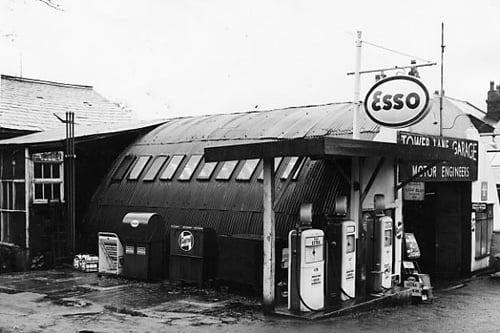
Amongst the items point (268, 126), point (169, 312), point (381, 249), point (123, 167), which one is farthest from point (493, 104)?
point (169, 312)

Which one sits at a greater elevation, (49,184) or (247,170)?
(247,170)

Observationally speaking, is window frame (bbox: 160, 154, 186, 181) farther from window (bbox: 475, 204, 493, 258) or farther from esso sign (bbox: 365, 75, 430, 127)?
window (bbox: 475, 204, 493, 258)

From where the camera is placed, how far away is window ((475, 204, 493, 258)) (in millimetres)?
20250

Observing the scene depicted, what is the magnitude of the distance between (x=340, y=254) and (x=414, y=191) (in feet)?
20.6

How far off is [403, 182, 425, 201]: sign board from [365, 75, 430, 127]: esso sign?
3.87 metres

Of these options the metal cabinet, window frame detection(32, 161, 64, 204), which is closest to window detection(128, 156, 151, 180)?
window frame detection(32, 161, 64, 204)

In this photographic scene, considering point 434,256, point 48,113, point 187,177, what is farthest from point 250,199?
point 48,113

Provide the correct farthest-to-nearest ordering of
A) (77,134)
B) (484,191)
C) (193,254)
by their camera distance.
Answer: (484,191) < (77,134) < (193,254)

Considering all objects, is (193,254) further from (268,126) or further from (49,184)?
(49,184)

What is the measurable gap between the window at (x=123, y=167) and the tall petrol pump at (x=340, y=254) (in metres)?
8.56

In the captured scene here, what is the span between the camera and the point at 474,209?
1992cm

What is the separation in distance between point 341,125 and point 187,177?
14.5 feet

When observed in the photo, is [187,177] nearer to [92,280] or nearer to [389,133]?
[92,280]

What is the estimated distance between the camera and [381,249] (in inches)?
538
